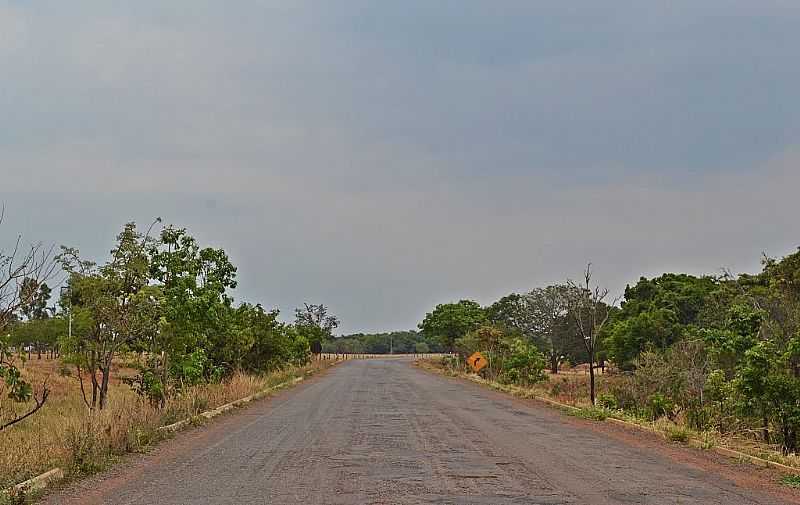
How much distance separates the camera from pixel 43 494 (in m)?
9.94

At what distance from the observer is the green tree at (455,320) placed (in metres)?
76.7

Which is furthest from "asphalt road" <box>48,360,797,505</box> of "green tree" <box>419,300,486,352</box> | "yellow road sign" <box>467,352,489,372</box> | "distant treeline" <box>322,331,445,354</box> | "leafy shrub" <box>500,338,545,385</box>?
"distant treeline" <box>322,331,445,354</box>

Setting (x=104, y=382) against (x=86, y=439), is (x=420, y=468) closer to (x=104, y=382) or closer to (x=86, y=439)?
(x=86, y=439)

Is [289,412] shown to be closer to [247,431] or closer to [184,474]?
[247,431]

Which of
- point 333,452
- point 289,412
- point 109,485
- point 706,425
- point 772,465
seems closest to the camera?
point 109,485

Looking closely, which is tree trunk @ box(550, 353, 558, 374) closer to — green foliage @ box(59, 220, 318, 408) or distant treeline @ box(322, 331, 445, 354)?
green foliage @ box(59, 220, 318, 408)

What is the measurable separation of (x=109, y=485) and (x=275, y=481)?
89.5 inches

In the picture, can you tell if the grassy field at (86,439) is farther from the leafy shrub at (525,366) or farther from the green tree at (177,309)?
the leafy shrub at (525,366)

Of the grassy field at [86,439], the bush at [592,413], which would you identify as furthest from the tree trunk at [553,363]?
the grassy field at [86,439]

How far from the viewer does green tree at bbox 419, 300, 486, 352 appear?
7669 centimetres

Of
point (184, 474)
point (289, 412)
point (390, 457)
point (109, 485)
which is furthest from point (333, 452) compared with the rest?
point (289, 412)

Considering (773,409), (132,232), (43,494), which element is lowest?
(43,494)

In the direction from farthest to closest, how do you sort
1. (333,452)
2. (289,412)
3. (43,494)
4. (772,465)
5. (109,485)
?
1. (289,412)
2. (333,452)
3. (772,465)
4. (109,485)
5. (43,494)

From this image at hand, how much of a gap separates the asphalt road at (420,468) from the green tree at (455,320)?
5595 cm
